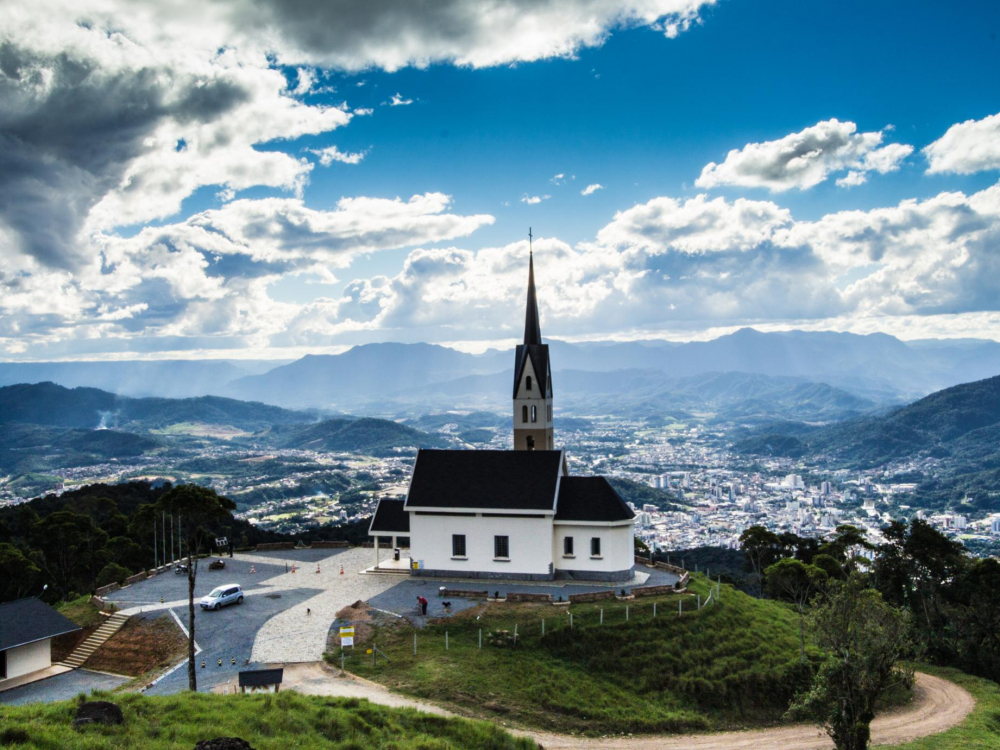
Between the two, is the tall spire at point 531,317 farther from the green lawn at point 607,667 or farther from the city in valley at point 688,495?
the city in valley at point 688,495

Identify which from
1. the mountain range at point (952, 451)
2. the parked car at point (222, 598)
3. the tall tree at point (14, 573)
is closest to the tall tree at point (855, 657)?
the parked car at point (222, 598)

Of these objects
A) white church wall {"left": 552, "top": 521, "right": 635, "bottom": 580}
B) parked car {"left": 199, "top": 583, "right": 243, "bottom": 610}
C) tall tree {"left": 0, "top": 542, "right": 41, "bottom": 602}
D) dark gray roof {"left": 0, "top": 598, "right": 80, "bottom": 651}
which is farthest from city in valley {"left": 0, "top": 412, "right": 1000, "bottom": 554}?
dark gray roof {"left": 0, "top": 598, "right": 80, "bottom": 651}

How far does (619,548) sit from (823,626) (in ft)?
53.6

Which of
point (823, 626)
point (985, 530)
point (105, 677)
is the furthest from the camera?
point (985, 530)

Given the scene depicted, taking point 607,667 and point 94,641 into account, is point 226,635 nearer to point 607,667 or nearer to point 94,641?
point 94,641

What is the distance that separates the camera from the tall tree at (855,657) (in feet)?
60.5

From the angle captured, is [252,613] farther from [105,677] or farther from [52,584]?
[52,584]

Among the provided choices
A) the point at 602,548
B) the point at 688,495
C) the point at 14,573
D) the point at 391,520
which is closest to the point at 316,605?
the point at 391,520

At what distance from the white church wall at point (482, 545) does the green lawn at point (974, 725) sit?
57.1 feet

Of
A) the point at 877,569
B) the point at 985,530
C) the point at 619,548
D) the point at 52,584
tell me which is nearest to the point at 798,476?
the point at 985,530

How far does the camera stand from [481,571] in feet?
119

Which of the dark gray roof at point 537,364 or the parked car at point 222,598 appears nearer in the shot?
the parked car at point 222,598

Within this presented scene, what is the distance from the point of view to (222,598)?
3212 centimetres

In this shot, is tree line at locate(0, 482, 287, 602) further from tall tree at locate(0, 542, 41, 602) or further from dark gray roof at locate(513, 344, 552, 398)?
dark gray roof at locate(513, 344, 552, 398)
